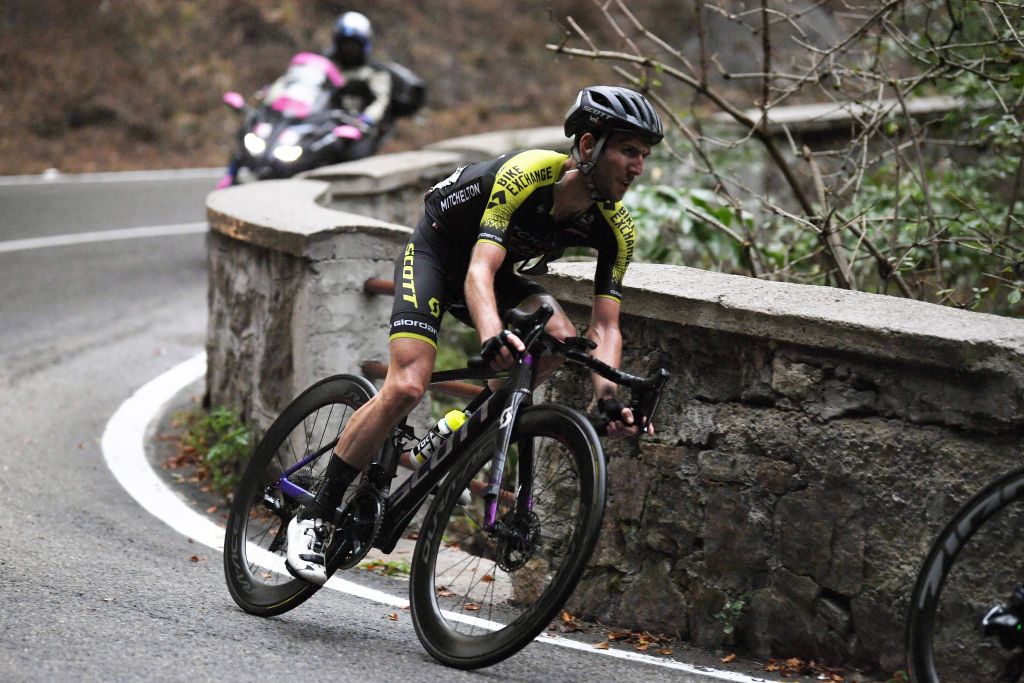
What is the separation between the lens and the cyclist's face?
4.14 meters

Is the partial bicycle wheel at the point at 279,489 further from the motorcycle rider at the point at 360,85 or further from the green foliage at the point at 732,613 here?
the motorcycle rider at the point at 360,85

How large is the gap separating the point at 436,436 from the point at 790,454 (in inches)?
50.1

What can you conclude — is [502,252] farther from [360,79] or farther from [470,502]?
[360,79]

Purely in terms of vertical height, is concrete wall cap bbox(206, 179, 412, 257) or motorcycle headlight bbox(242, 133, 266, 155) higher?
motorcycle headlight bbox(242, 133, 266, 155)

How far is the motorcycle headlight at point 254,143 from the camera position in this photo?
12092 mm

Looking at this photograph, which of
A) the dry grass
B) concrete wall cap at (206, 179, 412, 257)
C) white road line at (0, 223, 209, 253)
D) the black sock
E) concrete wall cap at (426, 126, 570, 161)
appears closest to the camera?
the black sock

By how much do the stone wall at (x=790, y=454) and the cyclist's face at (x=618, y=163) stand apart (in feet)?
2.03

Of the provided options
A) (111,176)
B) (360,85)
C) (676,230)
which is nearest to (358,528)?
(676,230)

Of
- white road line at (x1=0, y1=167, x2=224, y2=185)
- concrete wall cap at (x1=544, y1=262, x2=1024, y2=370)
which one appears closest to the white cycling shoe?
concrete wall cap at (x1=544, y1=262, x2=1024, y2=370)


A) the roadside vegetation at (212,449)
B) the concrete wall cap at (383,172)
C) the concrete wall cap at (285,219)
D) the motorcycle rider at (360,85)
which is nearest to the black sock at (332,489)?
the concrete wall cap at (285,219)

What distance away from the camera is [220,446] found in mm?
7070

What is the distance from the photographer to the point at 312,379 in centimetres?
640

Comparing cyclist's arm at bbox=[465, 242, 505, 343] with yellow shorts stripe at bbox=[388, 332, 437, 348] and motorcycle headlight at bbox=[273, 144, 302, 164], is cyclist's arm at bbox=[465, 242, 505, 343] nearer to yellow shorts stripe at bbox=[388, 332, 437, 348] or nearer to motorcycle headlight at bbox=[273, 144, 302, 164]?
yellow shorts stripe at bbox=[388, 332, 437, 348]

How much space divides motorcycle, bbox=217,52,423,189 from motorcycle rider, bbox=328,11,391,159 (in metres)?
0.06
